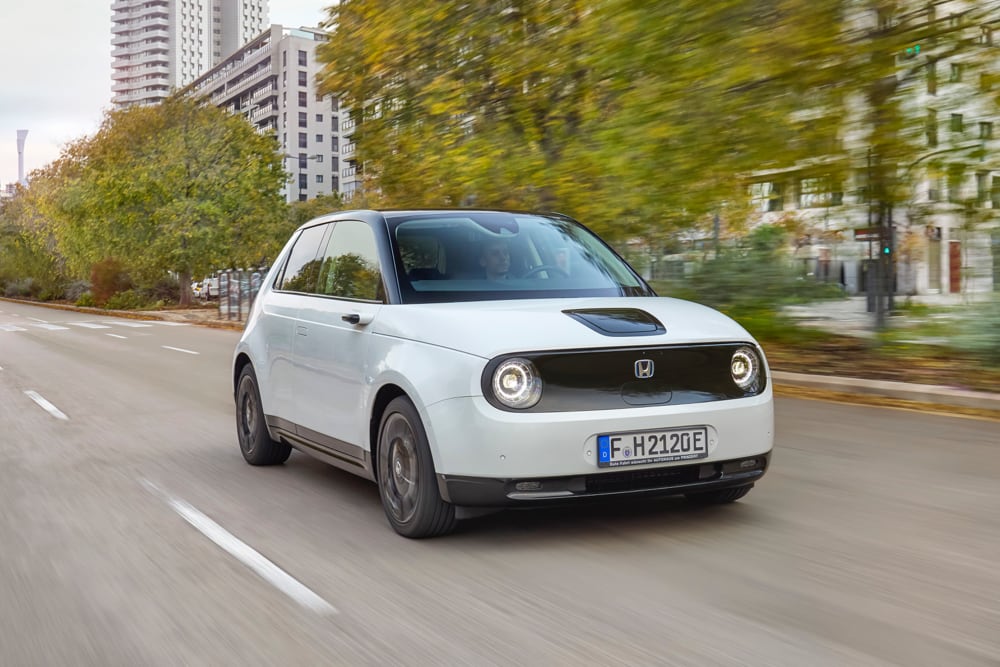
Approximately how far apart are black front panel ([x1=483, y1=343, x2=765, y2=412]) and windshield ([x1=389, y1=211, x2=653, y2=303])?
859 millimetres

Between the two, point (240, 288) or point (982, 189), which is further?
point (240, 288)

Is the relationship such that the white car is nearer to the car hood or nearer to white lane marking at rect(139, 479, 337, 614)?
the car hood

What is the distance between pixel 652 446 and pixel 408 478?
116cm

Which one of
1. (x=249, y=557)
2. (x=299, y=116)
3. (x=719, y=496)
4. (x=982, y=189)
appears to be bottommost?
(x=249, y=557)

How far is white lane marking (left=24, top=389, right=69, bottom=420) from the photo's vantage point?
11.0m

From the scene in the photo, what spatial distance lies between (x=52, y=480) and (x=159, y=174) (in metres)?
39.0

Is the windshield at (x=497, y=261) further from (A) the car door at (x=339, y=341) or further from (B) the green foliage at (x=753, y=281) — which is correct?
(B) the green foliage at (x=753, y=281)

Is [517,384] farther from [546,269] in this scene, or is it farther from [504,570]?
[546,269]

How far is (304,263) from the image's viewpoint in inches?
282

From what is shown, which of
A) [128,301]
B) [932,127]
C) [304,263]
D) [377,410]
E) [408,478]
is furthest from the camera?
[128,301]

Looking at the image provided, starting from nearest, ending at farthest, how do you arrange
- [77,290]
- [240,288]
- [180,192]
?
1. [240,288]
2. [180,192]
3. [77,290]

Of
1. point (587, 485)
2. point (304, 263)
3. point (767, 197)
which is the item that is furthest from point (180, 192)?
point (587, 485)

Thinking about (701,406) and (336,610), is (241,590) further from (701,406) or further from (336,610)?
(701,406)

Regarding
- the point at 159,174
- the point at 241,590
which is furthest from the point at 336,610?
the point at 159,174
